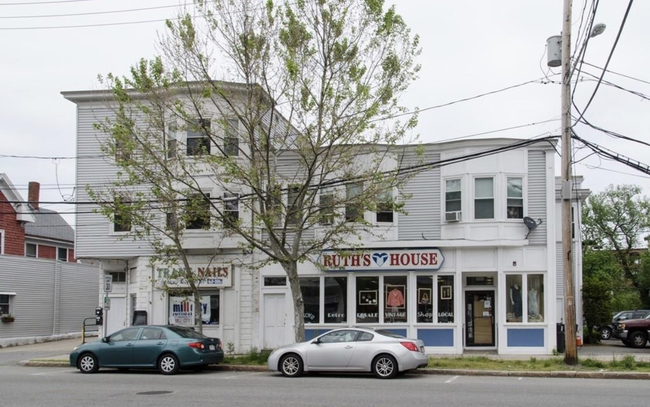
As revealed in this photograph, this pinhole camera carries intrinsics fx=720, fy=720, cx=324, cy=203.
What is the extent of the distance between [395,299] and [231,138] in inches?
307

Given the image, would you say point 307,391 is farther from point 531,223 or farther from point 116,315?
point 116,315

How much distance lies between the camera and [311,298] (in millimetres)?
24719

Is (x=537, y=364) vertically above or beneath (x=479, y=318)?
beneath

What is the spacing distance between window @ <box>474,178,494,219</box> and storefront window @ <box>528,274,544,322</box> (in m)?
2.51

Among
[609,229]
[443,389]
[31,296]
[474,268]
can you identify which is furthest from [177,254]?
[609,229]

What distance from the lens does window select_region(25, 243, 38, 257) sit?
3931cm

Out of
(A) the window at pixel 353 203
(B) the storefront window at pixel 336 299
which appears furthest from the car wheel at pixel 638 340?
(A) the window at pixel 353 203

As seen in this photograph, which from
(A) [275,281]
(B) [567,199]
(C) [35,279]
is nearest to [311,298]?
(A) [275,281]

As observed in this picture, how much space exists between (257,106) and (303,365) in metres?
7.25

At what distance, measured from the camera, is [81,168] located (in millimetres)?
26312

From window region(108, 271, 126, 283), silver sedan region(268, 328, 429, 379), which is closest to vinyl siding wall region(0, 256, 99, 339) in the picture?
window region(108, 271, 126, 283)

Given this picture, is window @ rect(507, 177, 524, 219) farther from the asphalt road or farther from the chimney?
the chimney

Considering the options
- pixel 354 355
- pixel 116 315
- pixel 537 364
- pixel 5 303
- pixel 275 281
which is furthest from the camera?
pixel 5 303

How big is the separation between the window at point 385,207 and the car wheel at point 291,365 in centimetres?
498
